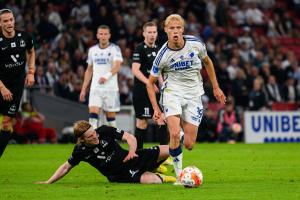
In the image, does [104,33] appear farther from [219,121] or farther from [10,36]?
[219,121]

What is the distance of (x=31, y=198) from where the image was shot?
10.8m

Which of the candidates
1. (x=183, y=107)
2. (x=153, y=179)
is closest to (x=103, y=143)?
(x=153, y=179)

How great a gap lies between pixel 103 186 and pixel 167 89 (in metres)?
1.77

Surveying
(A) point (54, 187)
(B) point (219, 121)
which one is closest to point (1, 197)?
(A) point (54, 187)

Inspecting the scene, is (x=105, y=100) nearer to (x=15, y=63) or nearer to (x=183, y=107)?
(x=15, y=63)

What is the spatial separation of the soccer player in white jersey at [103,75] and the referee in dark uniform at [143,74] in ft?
7.38

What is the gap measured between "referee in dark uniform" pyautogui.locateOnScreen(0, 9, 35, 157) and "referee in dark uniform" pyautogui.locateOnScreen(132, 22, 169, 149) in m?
2.42

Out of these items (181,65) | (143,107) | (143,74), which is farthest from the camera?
(143,107)

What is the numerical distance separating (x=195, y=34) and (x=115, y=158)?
18519 millimetres


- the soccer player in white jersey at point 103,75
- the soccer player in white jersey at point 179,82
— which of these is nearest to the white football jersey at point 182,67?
the soccer player in white jersey at point 179,82

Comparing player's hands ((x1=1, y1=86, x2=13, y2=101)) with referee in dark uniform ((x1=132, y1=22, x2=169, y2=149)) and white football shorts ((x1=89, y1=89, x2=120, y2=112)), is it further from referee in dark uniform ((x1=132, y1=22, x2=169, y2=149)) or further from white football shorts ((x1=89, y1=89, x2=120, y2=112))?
white football shorts ((x1=89, y1=89, x2=120, y2=112))

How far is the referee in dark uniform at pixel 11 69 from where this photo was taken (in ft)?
47.1

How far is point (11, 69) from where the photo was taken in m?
14.5

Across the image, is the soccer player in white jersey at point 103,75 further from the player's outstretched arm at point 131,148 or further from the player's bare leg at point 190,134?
the player's outstretched arm at point 131,148
